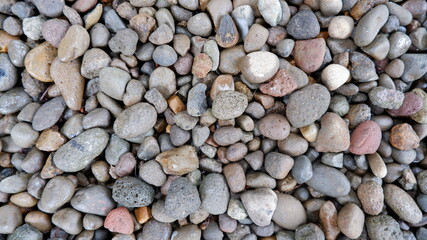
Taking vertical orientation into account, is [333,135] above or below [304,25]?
below

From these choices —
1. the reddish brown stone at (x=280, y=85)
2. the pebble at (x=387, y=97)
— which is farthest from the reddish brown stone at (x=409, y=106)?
the reddish brown stone at (x=280, y=85)

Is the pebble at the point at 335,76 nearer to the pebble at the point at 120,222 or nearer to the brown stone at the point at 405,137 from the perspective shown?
the brown stone at the point at 405,137

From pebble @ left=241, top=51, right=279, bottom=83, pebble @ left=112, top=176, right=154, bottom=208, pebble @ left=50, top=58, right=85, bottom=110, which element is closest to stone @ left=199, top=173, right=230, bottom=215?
pebble @ left=112, top=176, right=154, bottom=208

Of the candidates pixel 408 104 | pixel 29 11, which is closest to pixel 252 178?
pixel 408 104

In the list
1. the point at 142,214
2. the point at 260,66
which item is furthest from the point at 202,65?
the point at 142,214

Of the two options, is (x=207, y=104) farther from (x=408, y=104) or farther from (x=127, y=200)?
(x=408, y=104)

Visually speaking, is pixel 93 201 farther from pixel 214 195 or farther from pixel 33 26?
pixel 33 26

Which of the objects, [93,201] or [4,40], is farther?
[4,40]
